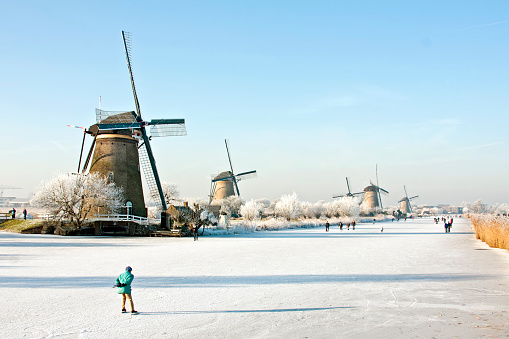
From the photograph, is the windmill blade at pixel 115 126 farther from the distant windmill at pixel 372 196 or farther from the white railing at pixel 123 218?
the distant windmill at pixel 372 196

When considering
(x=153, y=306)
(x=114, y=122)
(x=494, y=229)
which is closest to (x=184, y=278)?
(x=153, y=306)

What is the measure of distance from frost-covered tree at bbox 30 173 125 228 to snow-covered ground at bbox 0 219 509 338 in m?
14.3

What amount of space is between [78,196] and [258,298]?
24541mm

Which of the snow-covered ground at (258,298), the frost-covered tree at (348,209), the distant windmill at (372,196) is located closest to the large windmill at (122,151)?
the snow-covered ground at (258,298)

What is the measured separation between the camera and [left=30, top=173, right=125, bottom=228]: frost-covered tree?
94.3ft

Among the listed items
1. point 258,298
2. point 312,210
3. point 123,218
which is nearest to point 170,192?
point 312,210

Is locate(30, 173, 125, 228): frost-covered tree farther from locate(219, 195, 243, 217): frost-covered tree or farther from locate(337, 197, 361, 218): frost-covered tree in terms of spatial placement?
locate(337, 197, 361, 218): frost-covered tree

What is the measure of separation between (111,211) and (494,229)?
25535 millimetres

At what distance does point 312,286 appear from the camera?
9914 millimetres

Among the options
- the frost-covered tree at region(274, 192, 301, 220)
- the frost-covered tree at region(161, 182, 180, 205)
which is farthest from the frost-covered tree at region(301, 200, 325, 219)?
the frost-covered tree at region(161, 182, 180, 205)

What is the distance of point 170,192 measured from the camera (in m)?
60.3

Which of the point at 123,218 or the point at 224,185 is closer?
the point at 123,218

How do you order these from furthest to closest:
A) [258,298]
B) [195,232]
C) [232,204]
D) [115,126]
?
[232,204], [115,126], [195,232], [258,298]

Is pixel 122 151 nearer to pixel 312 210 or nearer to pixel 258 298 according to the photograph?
pixel 258 298
